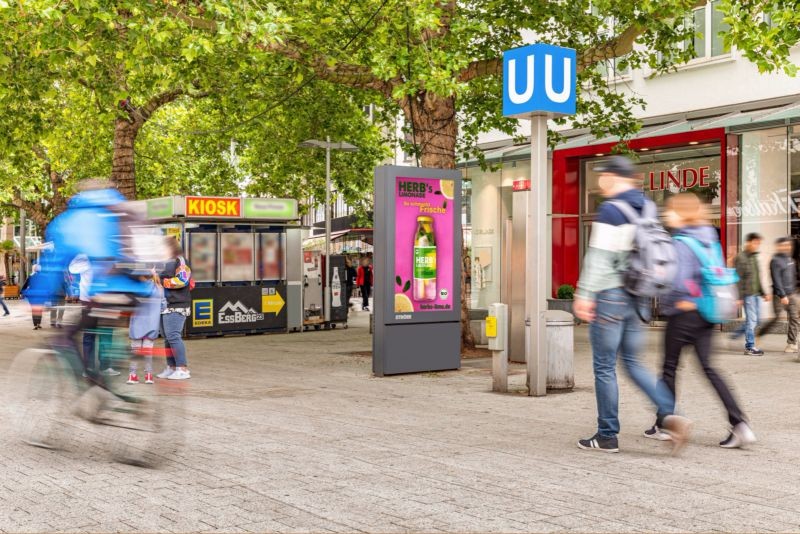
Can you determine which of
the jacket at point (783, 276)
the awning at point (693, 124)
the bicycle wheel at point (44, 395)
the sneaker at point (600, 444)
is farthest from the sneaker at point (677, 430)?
the awning at point (693, 124)

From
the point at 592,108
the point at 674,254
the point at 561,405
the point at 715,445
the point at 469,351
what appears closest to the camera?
the point at 674,254

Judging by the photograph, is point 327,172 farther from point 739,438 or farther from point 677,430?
point 677,430

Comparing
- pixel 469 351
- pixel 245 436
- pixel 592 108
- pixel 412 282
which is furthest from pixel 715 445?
pixel 592 108

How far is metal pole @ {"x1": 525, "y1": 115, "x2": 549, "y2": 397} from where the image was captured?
9.95m

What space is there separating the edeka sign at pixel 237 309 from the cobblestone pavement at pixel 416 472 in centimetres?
942

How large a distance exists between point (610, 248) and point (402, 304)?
572 cm

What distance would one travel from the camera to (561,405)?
9.49 meters

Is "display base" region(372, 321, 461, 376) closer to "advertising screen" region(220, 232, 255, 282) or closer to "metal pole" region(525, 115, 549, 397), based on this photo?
"metal pole" region(525, 115, 549, 397)

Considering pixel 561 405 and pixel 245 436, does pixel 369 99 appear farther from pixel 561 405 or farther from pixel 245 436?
pixel 245 436

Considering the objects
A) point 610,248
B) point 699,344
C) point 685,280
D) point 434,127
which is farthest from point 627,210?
point 434,127

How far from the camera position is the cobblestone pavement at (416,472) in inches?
199

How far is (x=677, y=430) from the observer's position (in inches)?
265

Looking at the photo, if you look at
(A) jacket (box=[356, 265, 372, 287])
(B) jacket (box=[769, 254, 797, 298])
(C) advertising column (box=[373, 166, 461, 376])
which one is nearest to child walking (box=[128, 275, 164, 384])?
Result: (C) advertising column (box=[373, 166, 461, 376])

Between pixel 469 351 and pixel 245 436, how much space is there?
7735mm
